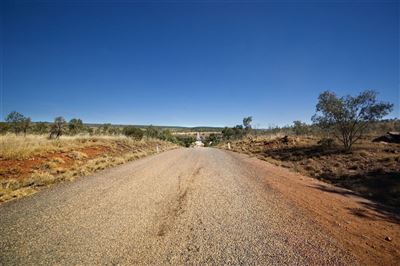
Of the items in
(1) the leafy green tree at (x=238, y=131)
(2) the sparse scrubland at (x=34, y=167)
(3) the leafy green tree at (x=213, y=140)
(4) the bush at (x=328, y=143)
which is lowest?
(3) the leafy green tree at (x=213, y=140)

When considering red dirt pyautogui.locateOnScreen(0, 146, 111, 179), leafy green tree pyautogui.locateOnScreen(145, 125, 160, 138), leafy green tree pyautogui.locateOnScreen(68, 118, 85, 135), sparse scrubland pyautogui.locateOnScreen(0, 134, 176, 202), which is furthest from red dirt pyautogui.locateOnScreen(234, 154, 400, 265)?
leafy green tree pyautogui.locateOnScreen(145, 125, 160, 138)

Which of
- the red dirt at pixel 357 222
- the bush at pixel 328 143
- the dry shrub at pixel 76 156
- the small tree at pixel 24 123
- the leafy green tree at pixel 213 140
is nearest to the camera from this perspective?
the red dirt at pixel 357 222

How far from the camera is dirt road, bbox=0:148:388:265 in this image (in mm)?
3190

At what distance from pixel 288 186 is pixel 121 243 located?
20.8 feet

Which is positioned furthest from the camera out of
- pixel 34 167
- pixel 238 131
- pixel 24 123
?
pixel 238 131

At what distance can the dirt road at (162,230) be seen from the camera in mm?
3190

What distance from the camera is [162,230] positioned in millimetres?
4113

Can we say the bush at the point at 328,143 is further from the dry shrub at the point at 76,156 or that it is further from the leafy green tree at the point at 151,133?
the leafy green tree at the point at 151,133

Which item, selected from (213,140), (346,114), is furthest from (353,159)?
(213,140)

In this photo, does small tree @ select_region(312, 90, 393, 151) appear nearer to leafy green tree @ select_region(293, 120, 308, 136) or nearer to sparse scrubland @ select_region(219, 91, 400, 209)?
sparse scrubland @ select_region(219, 91, 400, 209)

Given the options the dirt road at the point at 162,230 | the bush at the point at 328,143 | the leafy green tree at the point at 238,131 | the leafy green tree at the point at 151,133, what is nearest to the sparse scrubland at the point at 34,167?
the dirt road at the point at 162,230

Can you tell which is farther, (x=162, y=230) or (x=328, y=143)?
(x=328, y=143)

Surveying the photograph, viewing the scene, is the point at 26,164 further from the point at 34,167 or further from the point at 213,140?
the point at 213,140

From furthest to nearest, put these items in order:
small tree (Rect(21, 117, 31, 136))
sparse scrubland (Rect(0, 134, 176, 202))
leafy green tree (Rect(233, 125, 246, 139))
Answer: leafy green tree (Rect(233, 125, 246, 139)), small tree (Rect(21, 117, 31, 136)), sparse scrubland (Rect(0, 134, 176, 202))
